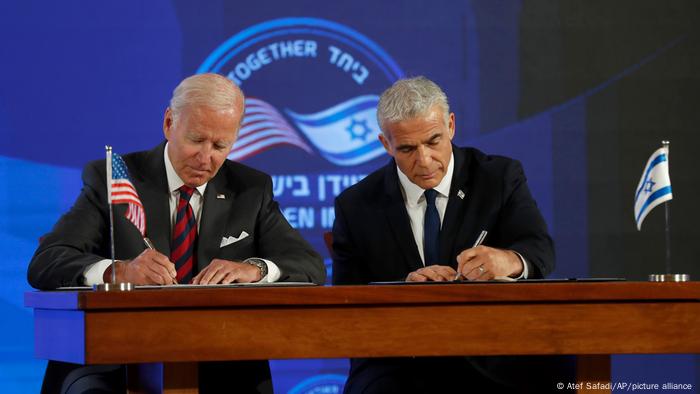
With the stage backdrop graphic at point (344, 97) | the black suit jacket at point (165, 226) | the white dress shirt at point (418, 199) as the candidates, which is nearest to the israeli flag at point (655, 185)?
the white dress shirt at point (418, 199)

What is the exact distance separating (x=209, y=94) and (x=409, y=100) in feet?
2.28

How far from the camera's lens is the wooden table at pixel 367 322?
242 cm

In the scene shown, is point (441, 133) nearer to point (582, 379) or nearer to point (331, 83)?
point (582, 379)

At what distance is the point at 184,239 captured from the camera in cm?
354

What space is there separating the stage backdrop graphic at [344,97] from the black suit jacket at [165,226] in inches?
57.9

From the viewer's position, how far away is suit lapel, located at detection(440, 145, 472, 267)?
11.8 feet

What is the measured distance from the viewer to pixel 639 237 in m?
5.44

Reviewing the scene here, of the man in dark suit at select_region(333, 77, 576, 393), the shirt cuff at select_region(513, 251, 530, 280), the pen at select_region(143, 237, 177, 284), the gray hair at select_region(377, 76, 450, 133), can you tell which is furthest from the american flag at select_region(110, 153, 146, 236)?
the shirt cuff at select_region(513, 251, 530, 280)

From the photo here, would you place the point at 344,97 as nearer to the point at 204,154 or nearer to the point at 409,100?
the point at 409,100

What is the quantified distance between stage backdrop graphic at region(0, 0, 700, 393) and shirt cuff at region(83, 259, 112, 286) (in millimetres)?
2013

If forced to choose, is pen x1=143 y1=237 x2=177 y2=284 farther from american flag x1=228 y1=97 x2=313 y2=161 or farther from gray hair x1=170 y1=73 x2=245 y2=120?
american flag x1=228 y1=97 x2=313 y2=161

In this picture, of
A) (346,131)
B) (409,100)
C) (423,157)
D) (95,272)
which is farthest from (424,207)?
(346,131)

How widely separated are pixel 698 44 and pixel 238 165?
2918mm

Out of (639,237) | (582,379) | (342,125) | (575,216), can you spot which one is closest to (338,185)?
(342,125)
